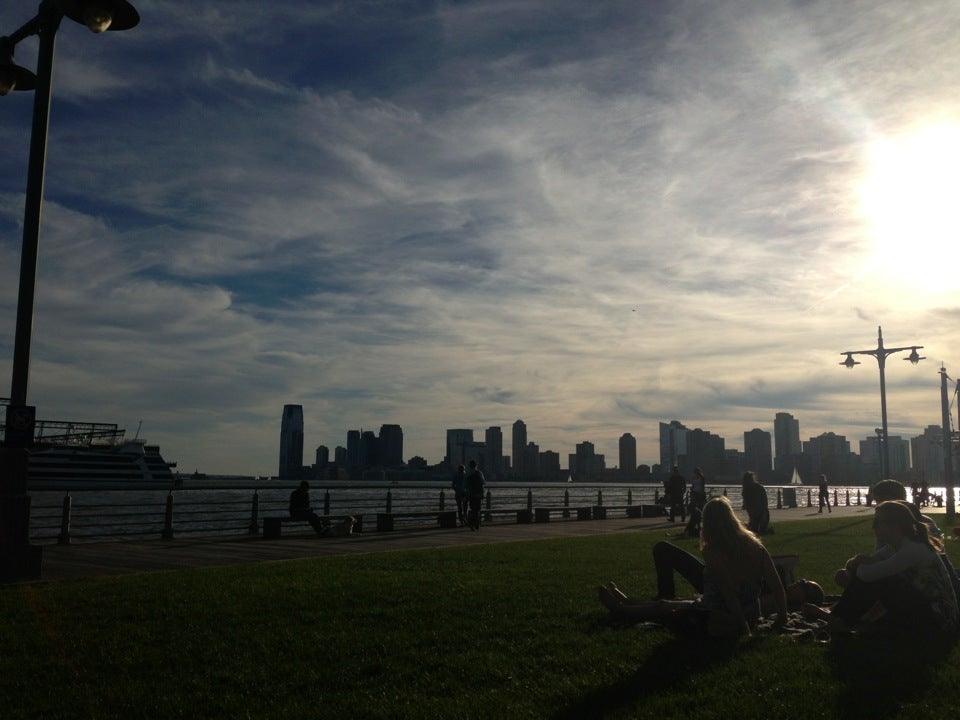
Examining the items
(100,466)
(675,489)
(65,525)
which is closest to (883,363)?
(675,489)

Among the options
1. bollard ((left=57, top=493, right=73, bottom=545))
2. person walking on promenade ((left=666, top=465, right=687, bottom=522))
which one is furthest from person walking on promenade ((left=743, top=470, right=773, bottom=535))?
bollard ((left=57, top=493, right=73, bottom=545))

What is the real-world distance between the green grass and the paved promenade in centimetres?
331

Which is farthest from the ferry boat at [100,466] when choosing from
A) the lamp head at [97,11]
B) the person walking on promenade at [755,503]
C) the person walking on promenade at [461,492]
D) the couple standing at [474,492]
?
the lamp head at [97,11]

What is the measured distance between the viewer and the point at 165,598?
357 inches

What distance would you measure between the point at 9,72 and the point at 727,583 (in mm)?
11244

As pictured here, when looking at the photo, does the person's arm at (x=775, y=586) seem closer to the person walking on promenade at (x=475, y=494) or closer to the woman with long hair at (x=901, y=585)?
the woman with long hair at (x=901, y=585)

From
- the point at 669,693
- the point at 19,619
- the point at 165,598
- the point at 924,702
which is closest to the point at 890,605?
the point at 924,702

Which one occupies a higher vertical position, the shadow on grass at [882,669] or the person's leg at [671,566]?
the person's leg at [671,566]

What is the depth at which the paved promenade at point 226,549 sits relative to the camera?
43.6ft

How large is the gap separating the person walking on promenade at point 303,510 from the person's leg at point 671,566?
13.4 m

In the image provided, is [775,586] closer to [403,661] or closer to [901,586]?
[901,586]

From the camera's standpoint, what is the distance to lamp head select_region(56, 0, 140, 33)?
34.4 ft

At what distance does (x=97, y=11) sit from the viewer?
1052 centimetres

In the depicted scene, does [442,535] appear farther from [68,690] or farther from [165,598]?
[68,690]
